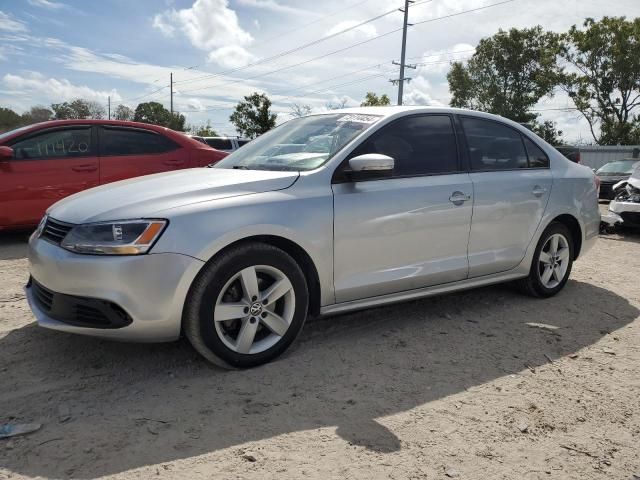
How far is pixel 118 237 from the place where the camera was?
9.20 feet

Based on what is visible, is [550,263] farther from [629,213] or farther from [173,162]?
[173,162]

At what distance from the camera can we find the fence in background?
101 feet

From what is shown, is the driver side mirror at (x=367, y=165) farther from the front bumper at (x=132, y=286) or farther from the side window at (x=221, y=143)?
the side window at (x=221, y=143)

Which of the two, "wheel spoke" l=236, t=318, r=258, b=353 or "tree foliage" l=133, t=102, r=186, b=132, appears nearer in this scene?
"wheel spoke" l=236, t=318, r=258, b=353

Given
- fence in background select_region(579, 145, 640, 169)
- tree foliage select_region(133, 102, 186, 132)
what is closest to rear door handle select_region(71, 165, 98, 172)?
fence in background select_region(579, 145, 640, 169)

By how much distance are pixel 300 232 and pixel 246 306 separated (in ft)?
1.75

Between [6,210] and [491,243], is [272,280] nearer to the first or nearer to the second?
[491,243]

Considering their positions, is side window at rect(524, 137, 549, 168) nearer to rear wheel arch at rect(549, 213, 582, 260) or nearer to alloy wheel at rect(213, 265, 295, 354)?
rear wheel arch at rect(549, 213, 582, 260)

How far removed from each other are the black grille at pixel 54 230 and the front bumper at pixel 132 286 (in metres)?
0.12

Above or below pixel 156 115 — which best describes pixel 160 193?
below

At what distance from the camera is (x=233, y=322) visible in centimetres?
311

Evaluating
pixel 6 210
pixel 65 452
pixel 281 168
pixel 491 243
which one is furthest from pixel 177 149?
pixel 65 452

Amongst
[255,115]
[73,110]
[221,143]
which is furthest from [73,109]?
[221,143]

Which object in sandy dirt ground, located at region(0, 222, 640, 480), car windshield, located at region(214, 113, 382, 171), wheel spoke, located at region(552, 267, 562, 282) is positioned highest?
car windshield, located at region(214, 113, 382, 171)
